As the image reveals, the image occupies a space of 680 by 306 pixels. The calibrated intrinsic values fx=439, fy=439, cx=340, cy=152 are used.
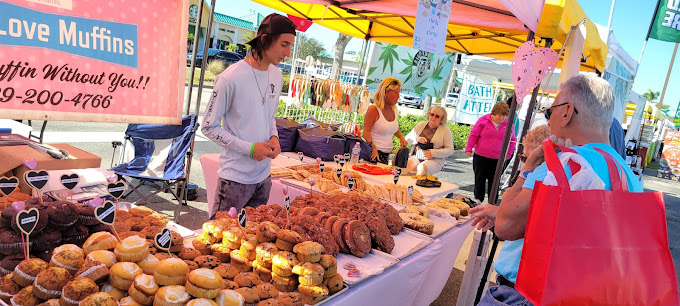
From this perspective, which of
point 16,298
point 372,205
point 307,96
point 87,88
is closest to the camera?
point 16,298

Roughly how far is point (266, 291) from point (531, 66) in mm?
3282

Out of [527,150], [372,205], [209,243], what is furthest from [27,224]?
[527,150]

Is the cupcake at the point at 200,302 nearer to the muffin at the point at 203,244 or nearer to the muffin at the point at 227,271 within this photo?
the muffin at the point at 227,271

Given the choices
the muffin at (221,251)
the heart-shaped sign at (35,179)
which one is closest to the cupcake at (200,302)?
the muffin at (221,251)

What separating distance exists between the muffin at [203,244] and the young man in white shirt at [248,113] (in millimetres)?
751

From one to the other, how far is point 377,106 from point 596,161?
395 cm

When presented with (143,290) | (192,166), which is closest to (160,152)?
(192,166)

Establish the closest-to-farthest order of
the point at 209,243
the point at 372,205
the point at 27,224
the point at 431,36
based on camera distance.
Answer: the point at 27,224
the point at 209,243
the point at 372,205
the point at 431,36

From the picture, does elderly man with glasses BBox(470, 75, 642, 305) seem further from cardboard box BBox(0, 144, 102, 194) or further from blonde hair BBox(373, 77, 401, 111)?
blonde hair BBox(373, 77, 401, 111)

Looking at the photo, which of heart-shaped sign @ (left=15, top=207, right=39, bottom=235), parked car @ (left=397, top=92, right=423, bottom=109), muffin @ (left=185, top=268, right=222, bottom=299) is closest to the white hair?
muffin @ (left=185, top=268, right=222, bottom=299)

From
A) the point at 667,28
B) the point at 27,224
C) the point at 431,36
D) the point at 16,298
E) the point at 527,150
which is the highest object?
the point at 667,28

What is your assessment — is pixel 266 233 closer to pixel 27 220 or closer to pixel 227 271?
pixel 227 271

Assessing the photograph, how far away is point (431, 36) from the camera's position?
11.7ft

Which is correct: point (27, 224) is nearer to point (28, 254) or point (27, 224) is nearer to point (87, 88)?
point (28, 254)
